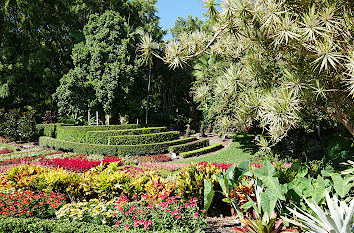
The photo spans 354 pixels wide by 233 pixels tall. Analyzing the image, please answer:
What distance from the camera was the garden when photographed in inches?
163

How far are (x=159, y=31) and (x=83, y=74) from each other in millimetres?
9721

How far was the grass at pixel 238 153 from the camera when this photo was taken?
1298 centimetres

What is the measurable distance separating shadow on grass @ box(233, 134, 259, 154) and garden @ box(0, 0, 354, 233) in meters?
0.11

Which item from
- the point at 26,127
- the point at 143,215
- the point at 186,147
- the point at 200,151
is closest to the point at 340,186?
the point at 143,215

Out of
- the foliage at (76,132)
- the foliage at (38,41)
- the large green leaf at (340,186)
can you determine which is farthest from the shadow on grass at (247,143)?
the foliage at (38,41)

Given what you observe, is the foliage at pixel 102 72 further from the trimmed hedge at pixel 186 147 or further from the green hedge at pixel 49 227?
the green hedge at pixel 49 227

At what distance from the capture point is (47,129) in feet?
61.7

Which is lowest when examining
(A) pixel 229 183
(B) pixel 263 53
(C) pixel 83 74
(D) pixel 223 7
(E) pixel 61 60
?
(A) pixel 229 183

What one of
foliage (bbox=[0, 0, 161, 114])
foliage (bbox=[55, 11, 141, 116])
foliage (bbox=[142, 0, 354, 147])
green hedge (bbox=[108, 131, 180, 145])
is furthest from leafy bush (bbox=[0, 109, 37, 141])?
foliage (bbox=[142, 0, 354, 147])

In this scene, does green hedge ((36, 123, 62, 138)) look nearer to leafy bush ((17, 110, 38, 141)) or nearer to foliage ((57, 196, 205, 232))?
leafy bush ((17, 110, 38, 141))

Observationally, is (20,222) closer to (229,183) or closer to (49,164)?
(229,183)

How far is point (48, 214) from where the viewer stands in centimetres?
519

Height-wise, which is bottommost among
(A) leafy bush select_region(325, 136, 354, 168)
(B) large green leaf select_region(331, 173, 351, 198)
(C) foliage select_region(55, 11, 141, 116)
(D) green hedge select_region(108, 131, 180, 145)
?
(D) green hedge select_region(108, 131, 180, 145)

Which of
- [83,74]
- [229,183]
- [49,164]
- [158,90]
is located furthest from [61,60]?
[229,183]
